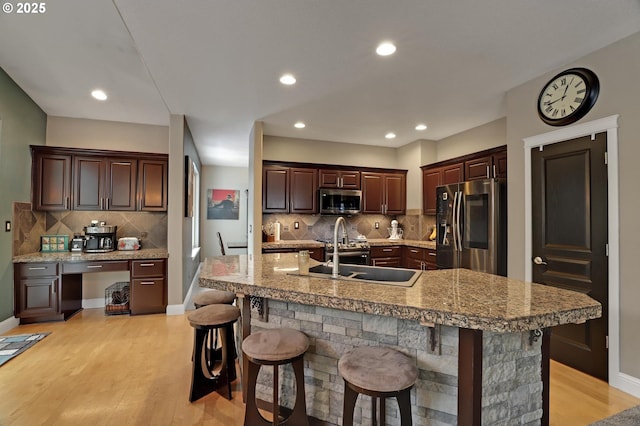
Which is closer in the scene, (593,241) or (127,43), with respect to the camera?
(593,241)

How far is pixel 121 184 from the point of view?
4.46 meters

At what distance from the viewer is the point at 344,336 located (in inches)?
71.3

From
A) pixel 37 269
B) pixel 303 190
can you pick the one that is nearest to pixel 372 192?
pixel 303 190

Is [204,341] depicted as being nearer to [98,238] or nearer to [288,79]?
[288,79]

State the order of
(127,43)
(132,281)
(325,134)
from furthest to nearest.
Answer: (325,134) → (132,281) → (127,43)

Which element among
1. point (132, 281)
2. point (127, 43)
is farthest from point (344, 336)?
point (132, 281)

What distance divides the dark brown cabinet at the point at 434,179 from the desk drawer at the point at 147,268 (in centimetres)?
424

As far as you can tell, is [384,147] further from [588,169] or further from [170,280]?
[170,280]

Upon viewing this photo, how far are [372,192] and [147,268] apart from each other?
3762mm

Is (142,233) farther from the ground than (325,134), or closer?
closer

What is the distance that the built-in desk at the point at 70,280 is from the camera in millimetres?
3805

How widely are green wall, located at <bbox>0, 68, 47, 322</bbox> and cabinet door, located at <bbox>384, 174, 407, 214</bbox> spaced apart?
526 centimetres

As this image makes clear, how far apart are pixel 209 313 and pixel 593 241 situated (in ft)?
10.4

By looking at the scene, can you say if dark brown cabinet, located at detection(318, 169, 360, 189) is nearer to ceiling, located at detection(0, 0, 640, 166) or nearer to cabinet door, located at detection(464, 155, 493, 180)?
ceiling, located at detection(0, 0, 640, 166)
